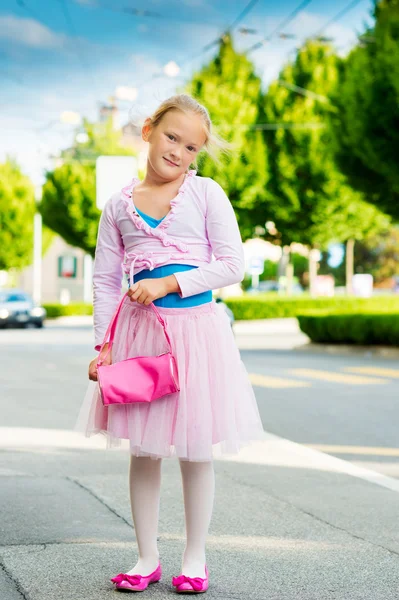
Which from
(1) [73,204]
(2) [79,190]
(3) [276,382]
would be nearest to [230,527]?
(3) [276,382]

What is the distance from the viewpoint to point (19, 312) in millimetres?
36531

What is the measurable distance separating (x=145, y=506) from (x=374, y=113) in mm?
17409

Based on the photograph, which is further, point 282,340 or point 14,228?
point 14,228

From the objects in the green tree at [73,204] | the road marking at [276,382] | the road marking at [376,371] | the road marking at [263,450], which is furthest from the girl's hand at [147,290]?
the green tree at [73,204]

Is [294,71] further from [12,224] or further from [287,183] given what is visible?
[12,224]

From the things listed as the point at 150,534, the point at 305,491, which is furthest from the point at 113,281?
the point at 305,491

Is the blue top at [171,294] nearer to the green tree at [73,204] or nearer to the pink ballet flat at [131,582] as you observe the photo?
the pink ballet flat at [131,582]

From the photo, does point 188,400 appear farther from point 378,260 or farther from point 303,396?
point 378,260

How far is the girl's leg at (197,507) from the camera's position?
402cm

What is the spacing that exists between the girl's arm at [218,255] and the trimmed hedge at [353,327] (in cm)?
1684

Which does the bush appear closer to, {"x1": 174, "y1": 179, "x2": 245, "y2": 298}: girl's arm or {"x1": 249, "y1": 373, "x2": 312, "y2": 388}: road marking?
{"x1": 249, "y1": 373, "x2": 312, "y2": 388}: road marking

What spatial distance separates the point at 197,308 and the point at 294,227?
3563cm

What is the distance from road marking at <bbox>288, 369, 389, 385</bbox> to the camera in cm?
1420

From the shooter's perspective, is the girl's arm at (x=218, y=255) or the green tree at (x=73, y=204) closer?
the girl's arm at (x=218, y=255)
